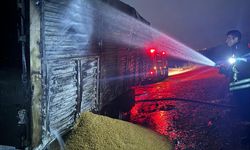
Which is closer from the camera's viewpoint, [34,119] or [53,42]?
[34,119]

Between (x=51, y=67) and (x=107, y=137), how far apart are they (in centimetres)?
208

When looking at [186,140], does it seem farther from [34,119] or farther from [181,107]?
[34,119]

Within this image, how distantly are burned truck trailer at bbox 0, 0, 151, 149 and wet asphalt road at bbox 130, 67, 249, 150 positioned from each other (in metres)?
2.32

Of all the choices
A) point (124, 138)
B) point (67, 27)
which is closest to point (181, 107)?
point (124, 138)

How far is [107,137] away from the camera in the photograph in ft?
18.6

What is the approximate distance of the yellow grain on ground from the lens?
5348 millimetres

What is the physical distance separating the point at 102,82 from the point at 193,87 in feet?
29.1

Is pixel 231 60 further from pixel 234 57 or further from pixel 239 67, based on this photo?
pixel 239 67

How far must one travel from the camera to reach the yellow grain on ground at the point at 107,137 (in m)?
5.35

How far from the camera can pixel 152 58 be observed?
16.9 metres

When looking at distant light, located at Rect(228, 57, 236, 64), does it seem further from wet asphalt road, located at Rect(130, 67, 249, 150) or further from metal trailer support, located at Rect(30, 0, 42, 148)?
metal trailer support, located at Rect(30, 0, 42, 148)

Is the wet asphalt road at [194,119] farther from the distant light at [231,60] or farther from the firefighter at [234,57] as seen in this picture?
the distant light at [231,60]

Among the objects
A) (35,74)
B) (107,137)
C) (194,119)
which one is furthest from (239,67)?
(35,74)

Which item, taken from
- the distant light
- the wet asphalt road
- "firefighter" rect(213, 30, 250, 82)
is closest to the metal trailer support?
the wet asphalt road
